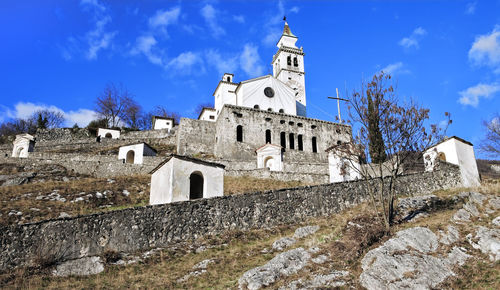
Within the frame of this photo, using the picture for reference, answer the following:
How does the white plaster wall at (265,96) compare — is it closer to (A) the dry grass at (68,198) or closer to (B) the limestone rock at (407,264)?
(A) the dry grass at (68,198)

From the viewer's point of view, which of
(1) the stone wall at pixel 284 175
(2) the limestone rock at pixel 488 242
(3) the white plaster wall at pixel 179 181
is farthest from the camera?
(1) the stone wall at pixel 284 175

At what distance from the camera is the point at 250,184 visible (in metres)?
29.0

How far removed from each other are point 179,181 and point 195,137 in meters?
28.2

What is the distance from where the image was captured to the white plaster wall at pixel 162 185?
1884cm

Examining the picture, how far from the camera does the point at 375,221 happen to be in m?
15.6

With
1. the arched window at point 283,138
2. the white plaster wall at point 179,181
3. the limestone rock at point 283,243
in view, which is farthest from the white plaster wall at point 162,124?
the limestone rock at point 283,243

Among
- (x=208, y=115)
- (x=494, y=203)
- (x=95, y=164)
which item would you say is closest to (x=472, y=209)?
(x=494, y=203)

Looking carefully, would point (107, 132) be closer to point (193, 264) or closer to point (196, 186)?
point (196, 186)

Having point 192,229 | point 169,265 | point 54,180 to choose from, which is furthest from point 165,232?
point 54,180

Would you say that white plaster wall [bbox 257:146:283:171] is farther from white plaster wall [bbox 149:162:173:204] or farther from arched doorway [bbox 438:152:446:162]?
white plaster wall [bbox 149:162:173:204]

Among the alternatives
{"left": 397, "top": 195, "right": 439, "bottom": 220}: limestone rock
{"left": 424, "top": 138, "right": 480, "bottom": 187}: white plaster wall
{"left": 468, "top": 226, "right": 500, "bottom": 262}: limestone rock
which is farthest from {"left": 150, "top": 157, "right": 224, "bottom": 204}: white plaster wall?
{"left": 424, "top": 138, "right": 480, "bottom": 187}: white plaster wall

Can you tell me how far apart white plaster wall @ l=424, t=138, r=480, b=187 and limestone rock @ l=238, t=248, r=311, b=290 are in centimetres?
1579

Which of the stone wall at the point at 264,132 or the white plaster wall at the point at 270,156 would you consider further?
the stone wall at the point at 264,132

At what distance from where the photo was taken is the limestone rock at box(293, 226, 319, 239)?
16.0m
